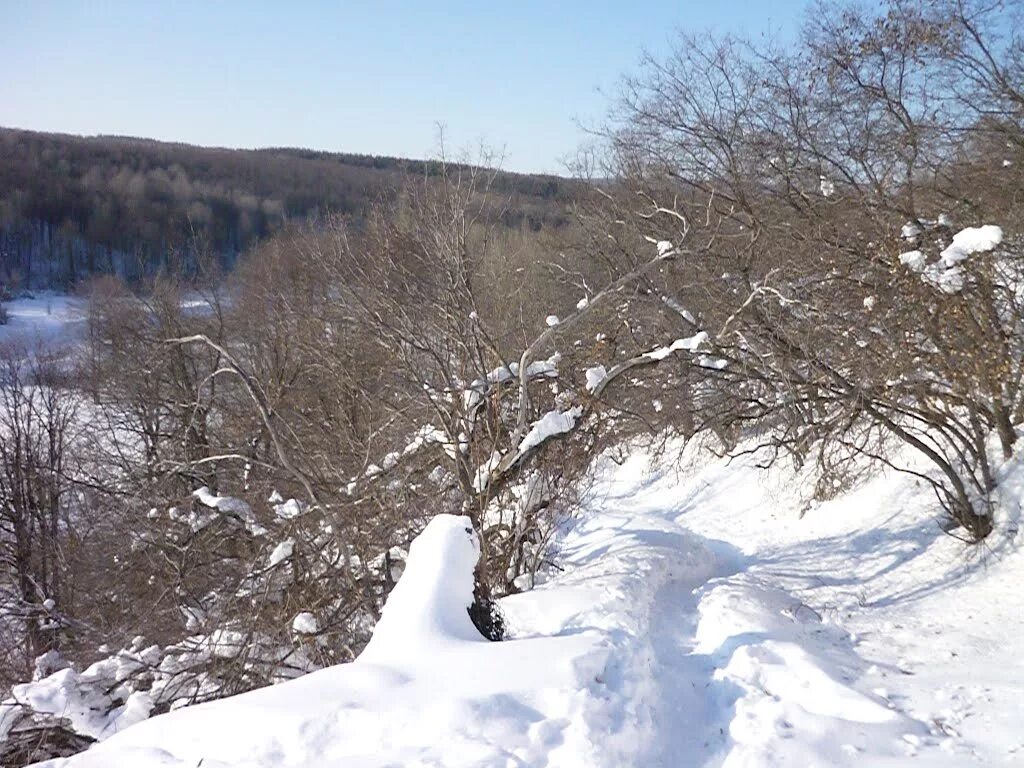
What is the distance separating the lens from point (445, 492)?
24.1 ft

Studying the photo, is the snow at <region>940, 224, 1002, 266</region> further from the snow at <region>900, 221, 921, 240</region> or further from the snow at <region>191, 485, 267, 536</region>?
the snow at <region>191, 485, 267, 536</region>

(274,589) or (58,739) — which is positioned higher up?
(274,589)

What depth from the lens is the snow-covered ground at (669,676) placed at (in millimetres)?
3490

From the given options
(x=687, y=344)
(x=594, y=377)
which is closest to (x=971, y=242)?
(x=687, y=344)

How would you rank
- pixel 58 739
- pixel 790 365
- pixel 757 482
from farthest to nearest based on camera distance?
pixel 757 482, pixel 790 365, pixel 58 739

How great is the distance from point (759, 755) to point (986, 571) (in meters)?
4.48

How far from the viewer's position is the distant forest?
154 feet

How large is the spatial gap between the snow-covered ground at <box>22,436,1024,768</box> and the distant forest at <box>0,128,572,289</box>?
37.0 meters

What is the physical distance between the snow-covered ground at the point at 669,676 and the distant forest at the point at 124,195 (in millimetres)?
36981

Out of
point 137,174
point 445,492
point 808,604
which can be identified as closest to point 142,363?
point 445,492

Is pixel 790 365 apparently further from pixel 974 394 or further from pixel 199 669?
pixel 199 669

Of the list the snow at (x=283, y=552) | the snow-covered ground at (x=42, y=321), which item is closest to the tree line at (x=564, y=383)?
the snow at (x=283, y=552)

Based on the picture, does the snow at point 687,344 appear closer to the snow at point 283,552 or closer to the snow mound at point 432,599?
the snow mound at point 432,599

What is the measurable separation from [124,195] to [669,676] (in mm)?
60923
